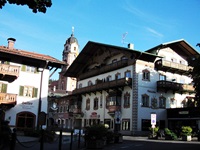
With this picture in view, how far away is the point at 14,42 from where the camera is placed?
3350 centimetres

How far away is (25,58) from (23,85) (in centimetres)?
316

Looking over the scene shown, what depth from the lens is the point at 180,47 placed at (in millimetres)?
43875

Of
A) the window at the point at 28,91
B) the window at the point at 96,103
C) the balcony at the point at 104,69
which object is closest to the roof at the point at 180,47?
the balcony at the point at 104,69

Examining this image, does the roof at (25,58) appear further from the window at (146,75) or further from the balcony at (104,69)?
the window at (146,75)

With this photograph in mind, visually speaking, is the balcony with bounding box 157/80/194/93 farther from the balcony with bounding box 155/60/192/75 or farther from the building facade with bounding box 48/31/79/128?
the building facade with bounding box 48/31/79/128

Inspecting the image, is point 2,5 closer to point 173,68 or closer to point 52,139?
point 52,139

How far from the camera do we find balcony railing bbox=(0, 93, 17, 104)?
94.3 ft

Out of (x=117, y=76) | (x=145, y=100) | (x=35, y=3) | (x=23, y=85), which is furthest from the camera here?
(x=117, y=76)

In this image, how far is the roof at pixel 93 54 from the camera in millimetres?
39456

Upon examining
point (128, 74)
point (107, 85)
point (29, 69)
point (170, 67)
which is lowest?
A: point (107, 85)

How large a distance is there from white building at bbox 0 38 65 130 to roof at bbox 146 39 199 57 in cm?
1570

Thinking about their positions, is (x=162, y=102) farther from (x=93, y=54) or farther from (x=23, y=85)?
(x=23, y=85)

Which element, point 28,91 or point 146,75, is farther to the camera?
point 146,75

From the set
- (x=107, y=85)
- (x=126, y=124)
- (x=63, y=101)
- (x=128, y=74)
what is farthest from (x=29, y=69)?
(x=63, y=101)
